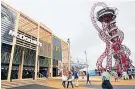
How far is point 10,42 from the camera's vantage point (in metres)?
28.7

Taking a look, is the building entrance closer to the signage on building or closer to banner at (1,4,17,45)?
the signage on building

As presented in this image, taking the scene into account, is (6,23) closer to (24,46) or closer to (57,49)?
(24,46)

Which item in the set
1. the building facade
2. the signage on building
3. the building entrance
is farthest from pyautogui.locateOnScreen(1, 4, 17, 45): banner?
the building entrance

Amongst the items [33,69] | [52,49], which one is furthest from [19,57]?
[52,49]

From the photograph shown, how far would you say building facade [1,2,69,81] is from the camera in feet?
92.4

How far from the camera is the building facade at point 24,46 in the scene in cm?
2816

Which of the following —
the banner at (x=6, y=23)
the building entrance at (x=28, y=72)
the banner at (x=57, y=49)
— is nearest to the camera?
the banner at (x=6, y=23)

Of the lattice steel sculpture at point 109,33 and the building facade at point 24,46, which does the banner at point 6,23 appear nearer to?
the building facade at point 24,46

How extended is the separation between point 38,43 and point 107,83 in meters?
25.4

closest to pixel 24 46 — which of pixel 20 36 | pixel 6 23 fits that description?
pixel 20 36

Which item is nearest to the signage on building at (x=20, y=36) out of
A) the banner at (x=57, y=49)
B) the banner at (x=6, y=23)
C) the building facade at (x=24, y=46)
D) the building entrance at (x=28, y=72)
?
the building facade at (x=24, y=46)

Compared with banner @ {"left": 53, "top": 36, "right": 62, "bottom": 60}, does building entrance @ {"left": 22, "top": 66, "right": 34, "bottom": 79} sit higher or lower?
lower

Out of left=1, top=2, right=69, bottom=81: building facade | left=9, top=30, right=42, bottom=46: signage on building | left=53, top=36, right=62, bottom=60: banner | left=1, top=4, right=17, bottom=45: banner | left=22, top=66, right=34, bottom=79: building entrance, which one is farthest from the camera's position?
left=53, top=36, right=62, bottom=60: banner

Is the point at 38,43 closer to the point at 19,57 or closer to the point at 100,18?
the point at 19,57
